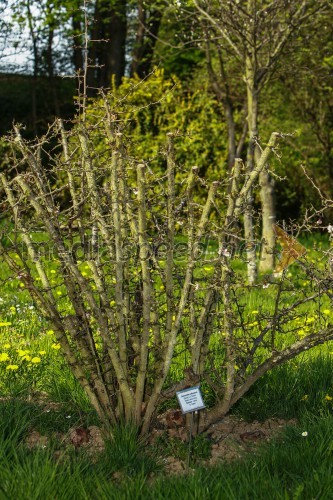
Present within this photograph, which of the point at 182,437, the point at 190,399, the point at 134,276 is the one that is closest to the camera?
the point at 190,399

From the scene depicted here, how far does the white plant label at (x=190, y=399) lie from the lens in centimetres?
344

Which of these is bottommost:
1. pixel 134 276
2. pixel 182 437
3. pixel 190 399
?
pixel 182 437

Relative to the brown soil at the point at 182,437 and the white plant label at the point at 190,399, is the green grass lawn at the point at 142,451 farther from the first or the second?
the white plant label at the point at 190,399

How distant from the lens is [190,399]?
3461mm

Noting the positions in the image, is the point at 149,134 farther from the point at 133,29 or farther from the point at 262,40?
the point at 133,29

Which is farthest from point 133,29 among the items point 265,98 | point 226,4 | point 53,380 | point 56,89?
point 53,380

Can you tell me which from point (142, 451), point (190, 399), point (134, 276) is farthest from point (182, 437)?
point (134, 276)

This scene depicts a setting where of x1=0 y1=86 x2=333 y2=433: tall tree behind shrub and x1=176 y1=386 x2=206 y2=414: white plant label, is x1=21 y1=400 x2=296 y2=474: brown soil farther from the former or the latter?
x1=176 y1=386 x2=206 y2=414: white plant label

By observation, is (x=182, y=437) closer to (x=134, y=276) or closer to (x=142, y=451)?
(x=142, y=451)

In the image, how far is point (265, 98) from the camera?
13.7 metres

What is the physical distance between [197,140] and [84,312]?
9240 mm

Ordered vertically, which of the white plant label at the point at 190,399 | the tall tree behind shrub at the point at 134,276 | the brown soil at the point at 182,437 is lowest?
the brown soil at the point at 182,437

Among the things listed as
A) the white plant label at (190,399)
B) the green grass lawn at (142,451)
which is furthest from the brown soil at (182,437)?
the white plant label at (190,399)

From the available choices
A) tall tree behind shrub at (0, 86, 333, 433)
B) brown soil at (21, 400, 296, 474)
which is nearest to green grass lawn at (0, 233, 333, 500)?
brown soil at (21, 400, 296, 474)
